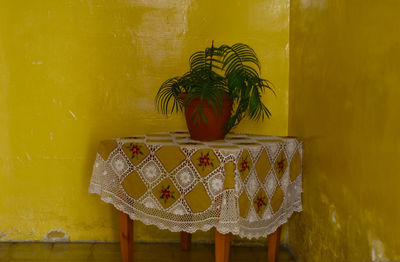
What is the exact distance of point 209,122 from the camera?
2.22 metres

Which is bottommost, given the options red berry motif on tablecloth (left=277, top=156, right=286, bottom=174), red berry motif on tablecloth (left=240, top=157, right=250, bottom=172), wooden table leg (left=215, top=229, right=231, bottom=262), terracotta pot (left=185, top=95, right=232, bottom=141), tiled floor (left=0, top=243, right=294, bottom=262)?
tiled floor (left=0, top=243, right=294, bottom=262)

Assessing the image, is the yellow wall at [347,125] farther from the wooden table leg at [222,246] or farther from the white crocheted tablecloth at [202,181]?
the wooden table leg at [222,246]

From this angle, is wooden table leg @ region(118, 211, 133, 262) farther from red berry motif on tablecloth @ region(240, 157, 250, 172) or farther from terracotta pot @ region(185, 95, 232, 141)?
red berry motif on tablecloth @ region(240, 157, 250, 172)

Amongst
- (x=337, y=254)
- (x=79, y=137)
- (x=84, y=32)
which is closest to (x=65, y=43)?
(x=84, y=32)

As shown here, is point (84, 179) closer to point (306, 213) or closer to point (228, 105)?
point (228, 105)

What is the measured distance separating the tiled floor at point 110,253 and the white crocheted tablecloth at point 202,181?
525 millimetres

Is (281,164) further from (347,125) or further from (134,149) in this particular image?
(134,149)

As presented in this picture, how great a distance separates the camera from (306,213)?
8.28 feet

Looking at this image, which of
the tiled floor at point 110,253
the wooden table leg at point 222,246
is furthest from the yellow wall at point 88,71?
the wooden table leg at point 222,246

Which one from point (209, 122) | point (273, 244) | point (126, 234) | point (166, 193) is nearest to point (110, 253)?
point (126, 234)

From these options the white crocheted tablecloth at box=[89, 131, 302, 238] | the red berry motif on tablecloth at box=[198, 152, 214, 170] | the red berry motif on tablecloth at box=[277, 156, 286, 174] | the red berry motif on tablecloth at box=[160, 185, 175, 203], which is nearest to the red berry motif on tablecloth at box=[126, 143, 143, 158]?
the white crocheted tablecloth at box=[89, 131, 302, 238]

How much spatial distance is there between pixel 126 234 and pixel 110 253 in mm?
447

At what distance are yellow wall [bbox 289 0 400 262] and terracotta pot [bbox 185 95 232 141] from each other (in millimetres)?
471

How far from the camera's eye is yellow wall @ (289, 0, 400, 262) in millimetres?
1582
